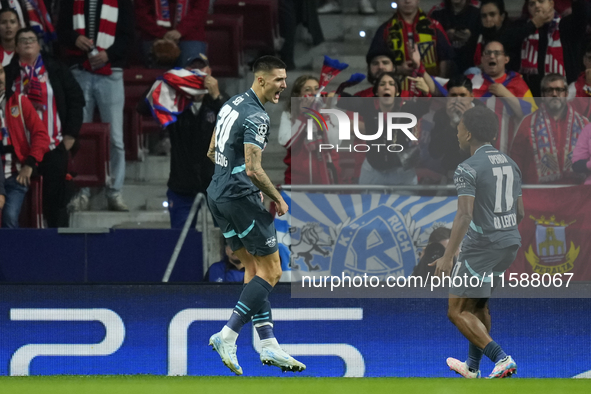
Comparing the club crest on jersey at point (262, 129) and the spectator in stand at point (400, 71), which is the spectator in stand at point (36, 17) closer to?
the spectator in stand at point (400, 71)

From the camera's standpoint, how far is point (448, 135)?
6.55 m

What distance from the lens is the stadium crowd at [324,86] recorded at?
21.6ft

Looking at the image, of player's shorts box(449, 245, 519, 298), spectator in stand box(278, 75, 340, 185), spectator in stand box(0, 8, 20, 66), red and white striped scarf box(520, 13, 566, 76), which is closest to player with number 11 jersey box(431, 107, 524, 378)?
player's shorts box(449, 245, 519, 298)

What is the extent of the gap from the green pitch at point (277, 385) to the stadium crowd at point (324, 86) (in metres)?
1.55

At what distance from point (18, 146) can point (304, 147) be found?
2474 millimetres

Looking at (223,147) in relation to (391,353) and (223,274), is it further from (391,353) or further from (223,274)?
(391,353)

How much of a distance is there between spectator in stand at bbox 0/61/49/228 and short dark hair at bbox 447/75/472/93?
333cm

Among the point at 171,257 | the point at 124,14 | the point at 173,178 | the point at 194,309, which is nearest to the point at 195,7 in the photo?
the point at 124,14

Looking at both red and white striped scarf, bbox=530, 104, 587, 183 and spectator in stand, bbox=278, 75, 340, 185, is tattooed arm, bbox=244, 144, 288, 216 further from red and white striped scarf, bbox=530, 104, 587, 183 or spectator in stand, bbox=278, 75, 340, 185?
red and white striped scarf, bbox=530, 104, 587, 183

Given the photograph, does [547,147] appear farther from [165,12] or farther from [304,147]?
[165,12]

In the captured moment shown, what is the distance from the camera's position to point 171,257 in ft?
21.8

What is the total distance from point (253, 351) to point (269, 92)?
1.83 metres

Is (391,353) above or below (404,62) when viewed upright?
below

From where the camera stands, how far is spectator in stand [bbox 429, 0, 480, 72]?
332 inches
